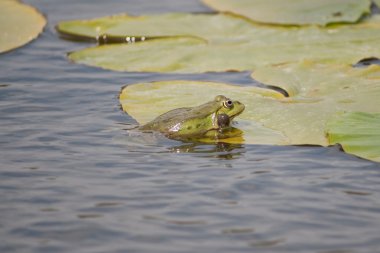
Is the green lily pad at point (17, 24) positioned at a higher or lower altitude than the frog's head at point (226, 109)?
higher

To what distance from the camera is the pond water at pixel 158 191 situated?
14.2 feet

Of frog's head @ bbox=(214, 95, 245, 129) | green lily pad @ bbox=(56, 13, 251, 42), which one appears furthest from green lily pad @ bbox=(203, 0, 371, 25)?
frog's head @ bbox=(214, 95, 245, 129)

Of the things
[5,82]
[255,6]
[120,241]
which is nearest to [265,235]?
[120,241]

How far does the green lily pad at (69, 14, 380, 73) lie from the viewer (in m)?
7.31

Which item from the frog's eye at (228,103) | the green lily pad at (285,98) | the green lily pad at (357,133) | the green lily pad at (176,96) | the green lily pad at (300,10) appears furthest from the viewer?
the green lily pad at (300,10)

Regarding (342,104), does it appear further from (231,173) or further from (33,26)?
(33,26)

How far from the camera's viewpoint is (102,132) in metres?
6.19

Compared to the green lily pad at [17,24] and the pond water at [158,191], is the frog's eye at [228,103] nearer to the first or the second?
the pond water at [158,191]

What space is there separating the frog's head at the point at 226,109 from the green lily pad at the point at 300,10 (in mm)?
2381

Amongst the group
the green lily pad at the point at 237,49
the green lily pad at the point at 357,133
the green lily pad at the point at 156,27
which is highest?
the green lily pad at the point at 156,27

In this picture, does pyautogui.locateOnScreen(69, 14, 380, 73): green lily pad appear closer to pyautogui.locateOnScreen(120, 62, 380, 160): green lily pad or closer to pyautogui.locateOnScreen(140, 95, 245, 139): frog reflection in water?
pyautogui.locateOnScreen(120, 62, 380, 160): green lily pad

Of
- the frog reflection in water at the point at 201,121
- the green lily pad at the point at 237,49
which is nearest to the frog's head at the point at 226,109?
the frog reflection in water at the point at 201,121

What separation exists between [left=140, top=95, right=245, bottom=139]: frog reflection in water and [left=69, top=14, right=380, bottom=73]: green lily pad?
3.99 ft

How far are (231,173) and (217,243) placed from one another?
1.09 m
